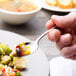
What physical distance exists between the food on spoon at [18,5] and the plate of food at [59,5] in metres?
0.23

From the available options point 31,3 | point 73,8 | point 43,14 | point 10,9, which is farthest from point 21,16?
point 73,8

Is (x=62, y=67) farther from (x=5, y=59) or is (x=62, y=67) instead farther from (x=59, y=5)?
(x=59, y=5)

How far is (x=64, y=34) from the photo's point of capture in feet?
4.80

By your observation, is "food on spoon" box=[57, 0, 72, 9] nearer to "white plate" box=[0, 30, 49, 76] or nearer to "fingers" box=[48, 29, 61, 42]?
"white plate" box=[0, 30, 49, 76]

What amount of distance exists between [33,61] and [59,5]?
1151mm

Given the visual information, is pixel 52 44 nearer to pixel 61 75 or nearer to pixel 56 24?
pixel 61 75

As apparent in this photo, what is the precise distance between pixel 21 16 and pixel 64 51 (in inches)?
42.3

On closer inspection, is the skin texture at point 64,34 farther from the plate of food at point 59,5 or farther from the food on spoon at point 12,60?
the plate of food at point 59,5

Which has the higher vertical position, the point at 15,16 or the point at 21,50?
the point at 15,16

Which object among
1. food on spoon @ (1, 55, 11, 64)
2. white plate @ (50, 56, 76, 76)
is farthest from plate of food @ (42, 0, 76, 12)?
food on spoon @ (1, 55, 11, 64)

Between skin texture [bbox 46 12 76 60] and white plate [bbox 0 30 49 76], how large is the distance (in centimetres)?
38

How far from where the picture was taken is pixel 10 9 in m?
2.55

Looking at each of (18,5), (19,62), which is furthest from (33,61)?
(18,5)

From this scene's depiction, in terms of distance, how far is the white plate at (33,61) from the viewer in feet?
5.91
